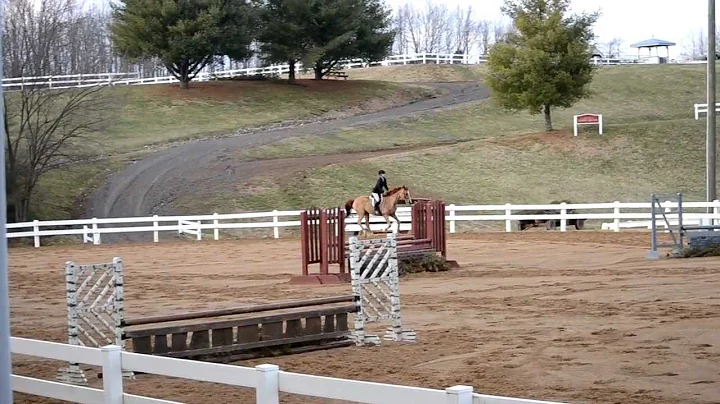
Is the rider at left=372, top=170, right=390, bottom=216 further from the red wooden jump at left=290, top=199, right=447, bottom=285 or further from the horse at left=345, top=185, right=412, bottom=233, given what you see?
the red wooden jump at left=290, top=199, right=447, bottom=285

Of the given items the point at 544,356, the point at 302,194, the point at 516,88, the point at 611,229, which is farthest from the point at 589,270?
the point at 516,88

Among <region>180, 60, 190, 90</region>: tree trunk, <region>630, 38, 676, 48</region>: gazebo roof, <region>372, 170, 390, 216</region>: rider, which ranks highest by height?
<region>630, 38, 676, 48</region>: gazebo roof

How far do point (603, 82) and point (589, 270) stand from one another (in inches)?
2118

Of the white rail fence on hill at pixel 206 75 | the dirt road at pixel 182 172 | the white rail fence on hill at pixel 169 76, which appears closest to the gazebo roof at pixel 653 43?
the white rail fence on hill at pixel 206 75

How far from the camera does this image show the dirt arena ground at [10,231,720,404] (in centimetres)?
1212

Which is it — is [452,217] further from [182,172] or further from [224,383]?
[224,383]

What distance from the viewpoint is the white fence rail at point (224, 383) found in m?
7.35

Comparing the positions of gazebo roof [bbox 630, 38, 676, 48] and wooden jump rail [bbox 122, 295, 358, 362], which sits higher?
gazebo roof [bbox 630, 38, 676, 48]

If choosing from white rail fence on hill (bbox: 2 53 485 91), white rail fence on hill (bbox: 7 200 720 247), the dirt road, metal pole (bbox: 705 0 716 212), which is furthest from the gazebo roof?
metal pole (bbox: 705 0 716 212)

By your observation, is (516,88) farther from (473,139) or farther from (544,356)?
(544,356)

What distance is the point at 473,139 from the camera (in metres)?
59.4

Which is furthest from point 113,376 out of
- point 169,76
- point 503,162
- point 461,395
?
point 169,76

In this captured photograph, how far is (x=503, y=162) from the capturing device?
2068 inches

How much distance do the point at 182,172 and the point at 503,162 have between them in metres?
14.9
